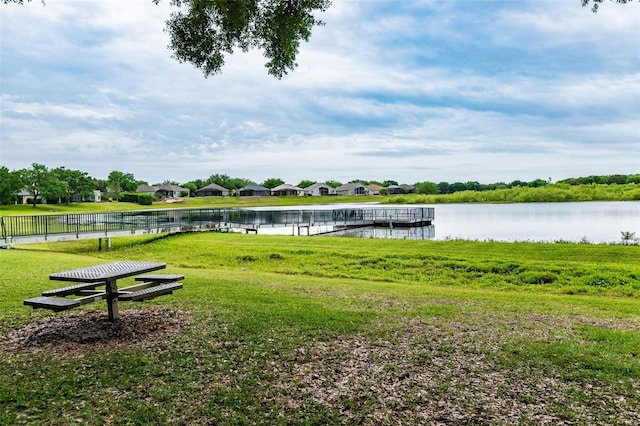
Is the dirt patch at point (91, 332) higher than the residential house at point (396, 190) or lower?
lower

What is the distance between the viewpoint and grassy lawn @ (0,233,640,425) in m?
3.96

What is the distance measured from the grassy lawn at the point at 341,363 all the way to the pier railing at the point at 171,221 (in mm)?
14287

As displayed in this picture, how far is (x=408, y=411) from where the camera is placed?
3971 mm

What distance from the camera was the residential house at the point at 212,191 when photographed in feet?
371

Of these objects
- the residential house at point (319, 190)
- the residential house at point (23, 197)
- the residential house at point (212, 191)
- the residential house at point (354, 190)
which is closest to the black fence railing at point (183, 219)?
the residential house at point (23, 197)

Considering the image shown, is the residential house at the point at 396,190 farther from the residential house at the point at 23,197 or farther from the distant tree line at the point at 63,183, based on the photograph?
the residential house at the point at 23,197

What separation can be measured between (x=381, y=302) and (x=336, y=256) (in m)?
9.30

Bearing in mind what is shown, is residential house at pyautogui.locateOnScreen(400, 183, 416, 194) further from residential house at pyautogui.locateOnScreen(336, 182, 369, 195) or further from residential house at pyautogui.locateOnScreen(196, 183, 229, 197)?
residential house at pyautogui.locateOnScreen(196, 183, 229, 197)

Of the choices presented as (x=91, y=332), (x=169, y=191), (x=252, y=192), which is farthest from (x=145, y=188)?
(x=91, y=332)

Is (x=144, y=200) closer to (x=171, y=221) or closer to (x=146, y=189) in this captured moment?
(x=146, y=189)

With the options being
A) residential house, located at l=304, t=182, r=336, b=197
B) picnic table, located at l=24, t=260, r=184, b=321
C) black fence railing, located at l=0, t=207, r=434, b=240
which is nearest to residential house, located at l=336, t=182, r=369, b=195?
residential house, located at l=304, t=182, r=336, b=197

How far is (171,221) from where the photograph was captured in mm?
28641

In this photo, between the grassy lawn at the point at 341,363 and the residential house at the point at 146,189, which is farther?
the residential house at the point at 146,189

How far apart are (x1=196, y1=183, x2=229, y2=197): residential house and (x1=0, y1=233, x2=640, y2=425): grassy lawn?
10495cm
